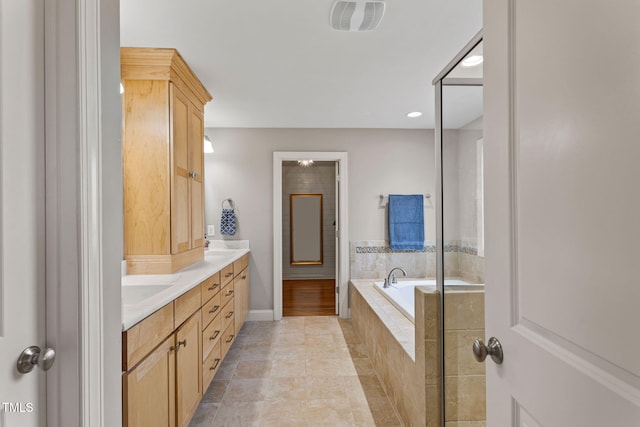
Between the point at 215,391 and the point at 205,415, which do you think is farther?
the point at 215,391

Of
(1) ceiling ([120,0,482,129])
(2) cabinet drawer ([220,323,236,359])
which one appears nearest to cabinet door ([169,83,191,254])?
(1) ceiling ([120,0,482,129])

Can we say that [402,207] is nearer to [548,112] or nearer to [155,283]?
[155,283]

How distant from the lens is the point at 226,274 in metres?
2.73

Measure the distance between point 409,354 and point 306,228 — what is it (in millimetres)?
4743

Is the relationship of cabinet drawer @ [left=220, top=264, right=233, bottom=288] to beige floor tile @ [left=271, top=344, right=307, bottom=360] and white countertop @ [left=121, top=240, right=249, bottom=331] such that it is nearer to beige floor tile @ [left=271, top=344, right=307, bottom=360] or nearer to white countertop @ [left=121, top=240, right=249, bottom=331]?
white countertop @ [left=121, top=240, right=249, bottom=331]

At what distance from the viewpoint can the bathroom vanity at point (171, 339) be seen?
1217 mm

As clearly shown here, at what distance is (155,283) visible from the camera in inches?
73.1

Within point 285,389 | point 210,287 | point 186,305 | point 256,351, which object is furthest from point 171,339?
point 256,351

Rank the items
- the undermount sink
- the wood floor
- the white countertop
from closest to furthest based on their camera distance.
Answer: the white countertop < the undermount sink < the wood floor

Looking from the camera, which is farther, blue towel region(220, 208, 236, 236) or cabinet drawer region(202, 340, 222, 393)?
blue towel region(220, 208, 236, 236)

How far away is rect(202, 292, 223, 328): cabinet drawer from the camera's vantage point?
210 centimetres

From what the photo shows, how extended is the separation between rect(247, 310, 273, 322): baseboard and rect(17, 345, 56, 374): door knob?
128 inches

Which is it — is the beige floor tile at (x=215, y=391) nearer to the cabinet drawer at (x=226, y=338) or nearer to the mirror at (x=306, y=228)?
the cabinet drawer at (x=226, y=338)

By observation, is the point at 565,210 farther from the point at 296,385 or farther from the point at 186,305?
the point at 296,385
